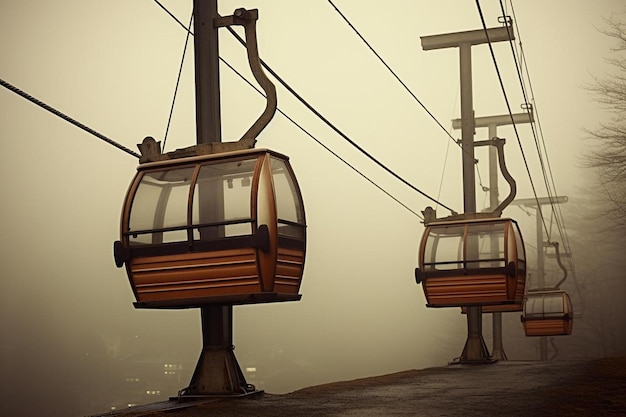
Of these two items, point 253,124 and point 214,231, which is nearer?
point 214,231

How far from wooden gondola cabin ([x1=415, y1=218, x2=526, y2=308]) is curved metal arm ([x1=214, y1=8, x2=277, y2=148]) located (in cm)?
690

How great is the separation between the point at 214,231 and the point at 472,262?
23.8 ft

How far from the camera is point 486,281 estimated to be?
593 inches

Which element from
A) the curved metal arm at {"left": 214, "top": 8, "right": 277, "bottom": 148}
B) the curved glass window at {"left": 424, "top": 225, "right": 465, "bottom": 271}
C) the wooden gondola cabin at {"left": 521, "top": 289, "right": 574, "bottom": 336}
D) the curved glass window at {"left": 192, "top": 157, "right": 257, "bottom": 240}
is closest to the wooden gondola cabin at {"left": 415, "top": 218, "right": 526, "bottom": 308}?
the curved glass window at {"left": 424, "top": 225, "right": 465, "bottom": 271}

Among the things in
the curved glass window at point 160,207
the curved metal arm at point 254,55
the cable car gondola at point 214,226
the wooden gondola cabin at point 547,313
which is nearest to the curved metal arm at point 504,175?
the wooden gondola cabin at point 547,313

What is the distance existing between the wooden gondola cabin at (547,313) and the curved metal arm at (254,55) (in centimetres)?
1713

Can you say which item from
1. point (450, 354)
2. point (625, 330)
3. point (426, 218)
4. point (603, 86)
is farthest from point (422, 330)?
point (426, 218)

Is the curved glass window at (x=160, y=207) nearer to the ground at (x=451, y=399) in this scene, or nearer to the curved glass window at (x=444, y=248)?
the ground at (x=451, y=399)

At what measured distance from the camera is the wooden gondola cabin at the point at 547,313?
2470cm

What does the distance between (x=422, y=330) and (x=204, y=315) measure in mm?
57221

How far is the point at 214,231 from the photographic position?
8664mm

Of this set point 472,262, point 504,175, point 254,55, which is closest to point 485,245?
point 472,262

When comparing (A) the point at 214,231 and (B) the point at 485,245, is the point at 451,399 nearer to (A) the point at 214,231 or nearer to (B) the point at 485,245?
(A) the point at 214,231

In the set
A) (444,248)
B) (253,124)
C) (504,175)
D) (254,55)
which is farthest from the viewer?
(504,175)
